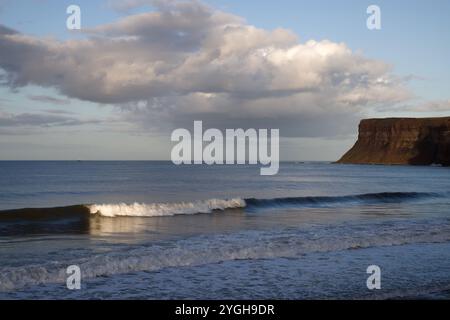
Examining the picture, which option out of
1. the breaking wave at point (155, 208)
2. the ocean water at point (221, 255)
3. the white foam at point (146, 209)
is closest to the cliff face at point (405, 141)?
the breaking wave at point (155, 208)

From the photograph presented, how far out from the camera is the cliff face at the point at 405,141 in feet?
534

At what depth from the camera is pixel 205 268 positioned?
11.6 metres

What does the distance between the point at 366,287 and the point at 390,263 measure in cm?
296

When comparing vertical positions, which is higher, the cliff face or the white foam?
the cliff face

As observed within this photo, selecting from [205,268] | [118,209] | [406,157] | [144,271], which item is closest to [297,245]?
[205,268]

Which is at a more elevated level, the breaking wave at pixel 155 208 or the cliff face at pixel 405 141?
the cliff face at pixel 405 141

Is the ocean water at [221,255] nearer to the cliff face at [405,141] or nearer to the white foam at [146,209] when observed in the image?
the white foam at [146,209]

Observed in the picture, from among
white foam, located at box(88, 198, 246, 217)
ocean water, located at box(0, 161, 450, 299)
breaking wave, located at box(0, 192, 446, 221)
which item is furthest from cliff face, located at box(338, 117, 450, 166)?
ocean water, located at box(0, 161, 450, 299)

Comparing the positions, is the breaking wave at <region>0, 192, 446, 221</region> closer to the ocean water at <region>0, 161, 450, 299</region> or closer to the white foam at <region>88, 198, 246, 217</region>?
the white foam at <region>88, 198, 246, 217</region>

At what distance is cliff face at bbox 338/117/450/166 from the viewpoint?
163 m

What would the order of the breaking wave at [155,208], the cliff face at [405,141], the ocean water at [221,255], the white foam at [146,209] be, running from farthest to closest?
1. the cliff face at [405,141]
2. the white foam at [146,209]
3. the breaking wave at [155,208]
4. the ocean water at [221,255]

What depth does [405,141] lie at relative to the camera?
176 m
